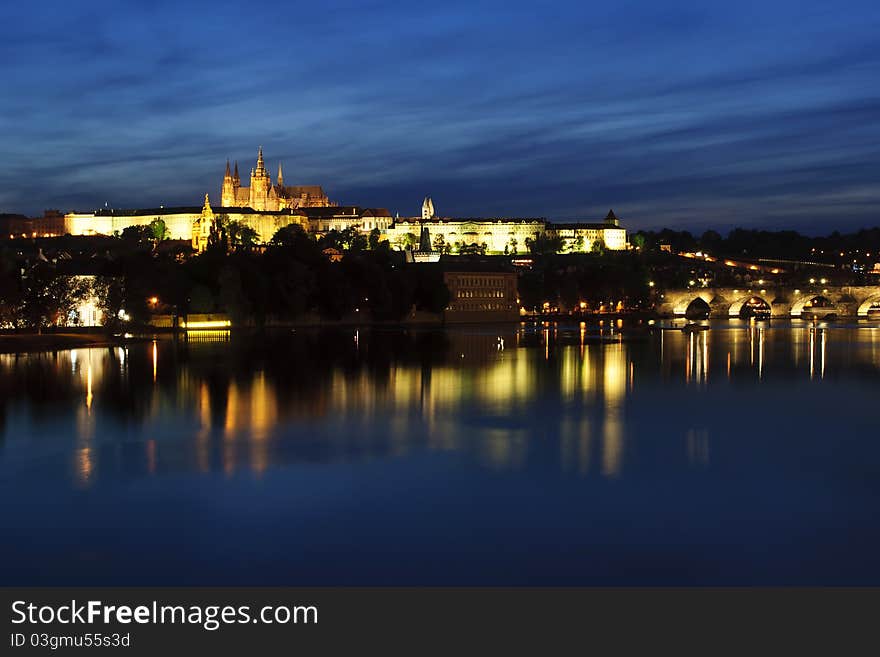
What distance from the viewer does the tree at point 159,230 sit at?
16612cm

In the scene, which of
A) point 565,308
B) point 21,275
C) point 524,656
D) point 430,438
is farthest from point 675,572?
point 565,308

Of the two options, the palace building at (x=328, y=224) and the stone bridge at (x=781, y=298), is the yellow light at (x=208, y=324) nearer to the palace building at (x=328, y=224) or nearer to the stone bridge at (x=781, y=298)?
the stone bridge at (x=781, y=298)

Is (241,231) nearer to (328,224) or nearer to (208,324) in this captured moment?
(328,224)

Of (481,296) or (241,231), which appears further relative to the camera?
(241,231)

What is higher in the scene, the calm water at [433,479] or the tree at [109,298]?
the tree at [109,298]

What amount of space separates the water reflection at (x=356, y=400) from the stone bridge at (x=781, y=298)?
6763cm

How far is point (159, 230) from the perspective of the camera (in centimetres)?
16688

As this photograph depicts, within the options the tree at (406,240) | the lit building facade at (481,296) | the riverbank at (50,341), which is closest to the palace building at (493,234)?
the tree at (406,240)

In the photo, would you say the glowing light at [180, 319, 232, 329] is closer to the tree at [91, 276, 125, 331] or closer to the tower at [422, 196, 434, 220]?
the tree at [91, 276, 125, 331]

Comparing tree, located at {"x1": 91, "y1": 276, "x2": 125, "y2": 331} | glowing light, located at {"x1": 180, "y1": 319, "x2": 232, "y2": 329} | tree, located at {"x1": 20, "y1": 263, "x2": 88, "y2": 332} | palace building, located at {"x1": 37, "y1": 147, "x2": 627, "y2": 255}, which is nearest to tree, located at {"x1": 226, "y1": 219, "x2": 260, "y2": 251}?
palace building, located at {"x1": 37, "y1": 147, "x2": 627, "y2": 255}

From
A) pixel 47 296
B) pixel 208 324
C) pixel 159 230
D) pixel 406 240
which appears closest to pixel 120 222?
pixel 159 230

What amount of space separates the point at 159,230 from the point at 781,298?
90864mm

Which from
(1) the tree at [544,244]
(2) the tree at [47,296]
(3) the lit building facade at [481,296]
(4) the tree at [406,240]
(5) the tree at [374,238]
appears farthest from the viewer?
(1) the tree at [544,244]

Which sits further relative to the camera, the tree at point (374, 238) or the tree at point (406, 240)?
the tree at point (406, 240)
